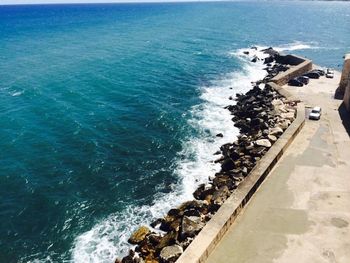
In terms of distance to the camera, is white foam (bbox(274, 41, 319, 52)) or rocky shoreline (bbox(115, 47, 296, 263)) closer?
rocky shoreline (bbox(115, 47, 296, 263))

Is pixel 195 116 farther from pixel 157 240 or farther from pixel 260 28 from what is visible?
pixel 260 28

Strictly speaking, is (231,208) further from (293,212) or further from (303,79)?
(303,79)

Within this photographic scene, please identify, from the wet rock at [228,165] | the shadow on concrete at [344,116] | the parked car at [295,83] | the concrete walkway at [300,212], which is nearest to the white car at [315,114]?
the shadow on concrete at [344,116]

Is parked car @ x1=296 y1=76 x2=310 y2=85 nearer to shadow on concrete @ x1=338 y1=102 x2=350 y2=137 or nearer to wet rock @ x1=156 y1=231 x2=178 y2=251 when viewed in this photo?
shadow on concrete @ x1=338 y1=102 x2=350 y2=137

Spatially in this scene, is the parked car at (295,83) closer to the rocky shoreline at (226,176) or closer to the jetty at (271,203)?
the rocky shoreline at (226,176)

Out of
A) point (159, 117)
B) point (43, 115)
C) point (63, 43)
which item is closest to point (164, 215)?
point (159, 117)

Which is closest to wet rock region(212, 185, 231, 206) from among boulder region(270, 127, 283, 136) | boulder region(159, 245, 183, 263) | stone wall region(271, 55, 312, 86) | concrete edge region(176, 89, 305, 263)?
concrete edge region(176, 89, 305, 263)

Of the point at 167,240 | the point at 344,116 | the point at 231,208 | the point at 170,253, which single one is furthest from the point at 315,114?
the point at 170,253
